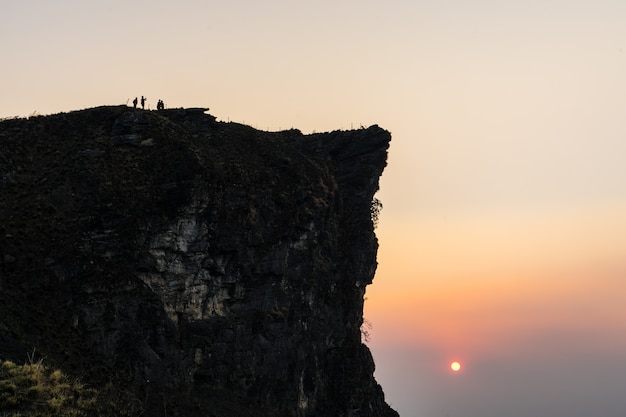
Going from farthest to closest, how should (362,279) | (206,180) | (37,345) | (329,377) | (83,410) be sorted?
(362,279) < (329,377) < (206,180) < (37,345) < (83,410)

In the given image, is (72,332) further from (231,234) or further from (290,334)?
(290,334)

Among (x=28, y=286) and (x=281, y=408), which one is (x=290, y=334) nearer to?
(x=281, y=408)

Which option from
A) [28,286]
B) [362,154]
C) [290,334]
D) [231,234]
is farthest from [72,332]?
[362,154]

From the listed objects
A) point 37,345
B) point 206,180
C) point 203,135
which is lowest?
point 37,345

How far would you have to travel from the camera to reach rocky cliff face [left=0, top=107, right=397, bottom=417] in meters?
60.0

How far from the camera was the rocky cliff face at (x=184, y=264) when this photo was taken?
60.0 m

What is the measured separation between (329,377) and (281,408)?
13.5m

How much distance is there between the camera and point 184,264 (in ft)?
229

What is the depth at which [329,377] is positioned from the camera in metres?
88.4

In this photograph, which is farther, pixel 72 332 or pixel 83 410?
pixel 72 332

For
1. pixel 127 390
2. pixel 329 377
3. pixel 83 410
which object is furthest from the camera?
pixel 329 377

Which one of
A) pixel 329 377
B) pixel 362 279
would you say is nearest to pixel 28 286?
pixel 329 377

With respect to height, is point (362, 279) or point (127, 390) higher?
point (362, 279)

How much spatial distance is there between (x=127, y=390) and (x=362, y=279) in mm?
48353
